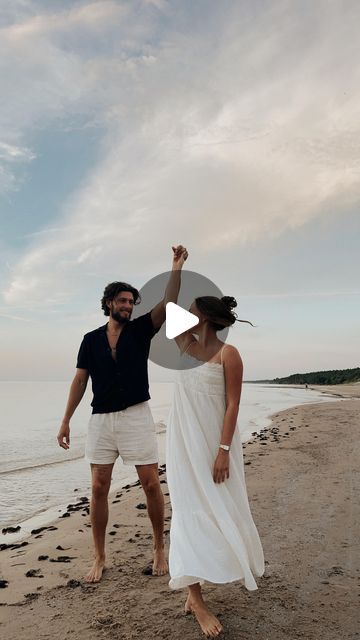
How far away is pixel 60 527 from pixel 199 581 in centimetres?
360

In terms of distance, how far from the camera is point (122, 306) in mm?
4531

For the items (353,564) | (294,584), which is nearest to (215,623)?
(294,584)

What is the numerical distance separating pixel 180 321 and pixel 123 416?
129cm

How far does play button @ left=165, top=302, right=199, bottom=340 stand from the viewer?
345 centimetres

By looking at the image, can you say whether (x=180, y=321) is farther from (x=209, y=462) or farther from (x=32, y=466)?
(x=32, y=466)

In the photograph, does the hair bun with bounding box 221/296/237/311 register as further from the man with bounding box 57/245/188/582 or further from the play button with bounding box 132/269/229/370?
the man with bounding box 57/245/188/582

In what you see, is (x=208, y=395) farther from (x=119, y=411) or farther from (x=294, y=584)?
(x=294, y=584)

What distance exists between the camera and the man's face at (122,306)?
4.53 metres

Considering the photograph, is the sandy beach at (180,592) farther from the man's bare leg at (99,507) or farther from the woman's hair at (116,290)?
the woman's hair at (116,290)

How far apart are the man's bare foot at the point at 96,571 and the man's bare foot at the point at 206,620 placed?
1.13 meters

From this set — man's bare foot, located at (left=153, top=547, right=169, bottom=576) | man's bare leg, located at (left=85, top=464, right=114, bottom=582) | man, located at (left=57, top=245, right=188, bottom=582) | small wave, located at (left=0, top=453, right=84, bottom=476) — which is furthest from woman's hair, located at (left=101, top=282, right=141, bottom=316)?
small wave, located at (left=0, top=453, right=84, bottom=476)

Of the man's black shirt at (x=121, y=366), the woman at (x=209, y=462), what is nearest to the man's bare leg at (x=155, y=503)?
the man's black shirt at (x=121, y=366)

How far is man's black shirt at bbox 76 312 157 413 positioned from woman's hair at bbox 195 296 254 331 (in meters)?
1.12

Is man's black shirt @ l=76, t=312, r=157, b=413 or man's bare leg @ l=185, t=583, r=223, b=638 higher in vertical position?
man's black shirt @ l=76, t=312, r=157, b=413
